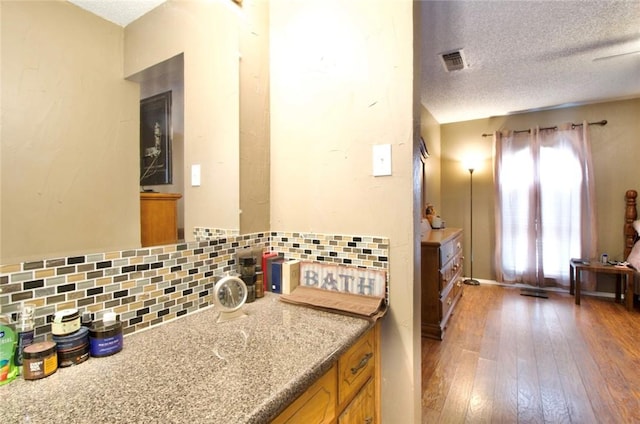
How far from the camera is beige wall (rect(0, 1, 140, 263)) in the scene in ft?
2.15

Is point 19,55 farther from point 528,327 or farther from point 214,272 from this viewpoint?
point 528,327

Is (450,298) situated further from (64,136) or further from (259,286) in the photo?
(64,136)

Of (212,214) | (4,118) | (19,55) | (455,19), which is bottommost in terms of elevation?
(212,214)

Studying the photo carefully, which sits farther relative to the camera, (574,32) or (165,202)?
(574,32)

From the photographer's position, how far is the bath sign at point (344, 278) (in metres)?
1.08

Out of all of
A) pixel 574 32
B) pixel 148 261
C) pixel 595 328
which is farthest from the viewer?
pixel 595 328

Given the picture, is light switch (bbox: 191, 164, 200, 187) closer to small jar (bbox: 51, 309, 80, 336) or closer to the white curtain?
small jar (bbox: 51, 309, 80, 336)

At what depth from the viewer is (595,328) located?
2732 millimetres

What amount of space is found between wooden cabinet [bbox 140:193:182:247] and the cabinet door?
0.73 metres

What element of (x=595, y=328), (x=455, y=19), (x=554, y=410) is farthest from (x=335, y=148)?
(x=595, y=328)

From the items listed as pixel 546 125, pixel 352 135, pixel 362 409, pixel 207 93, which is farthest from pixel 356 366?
pixel 546 125

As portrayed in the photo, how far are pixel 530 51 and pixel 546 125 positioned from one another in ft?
6.49

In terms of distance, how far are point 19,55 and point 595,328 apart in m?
4.05

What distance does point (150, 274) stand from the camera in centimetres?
87
